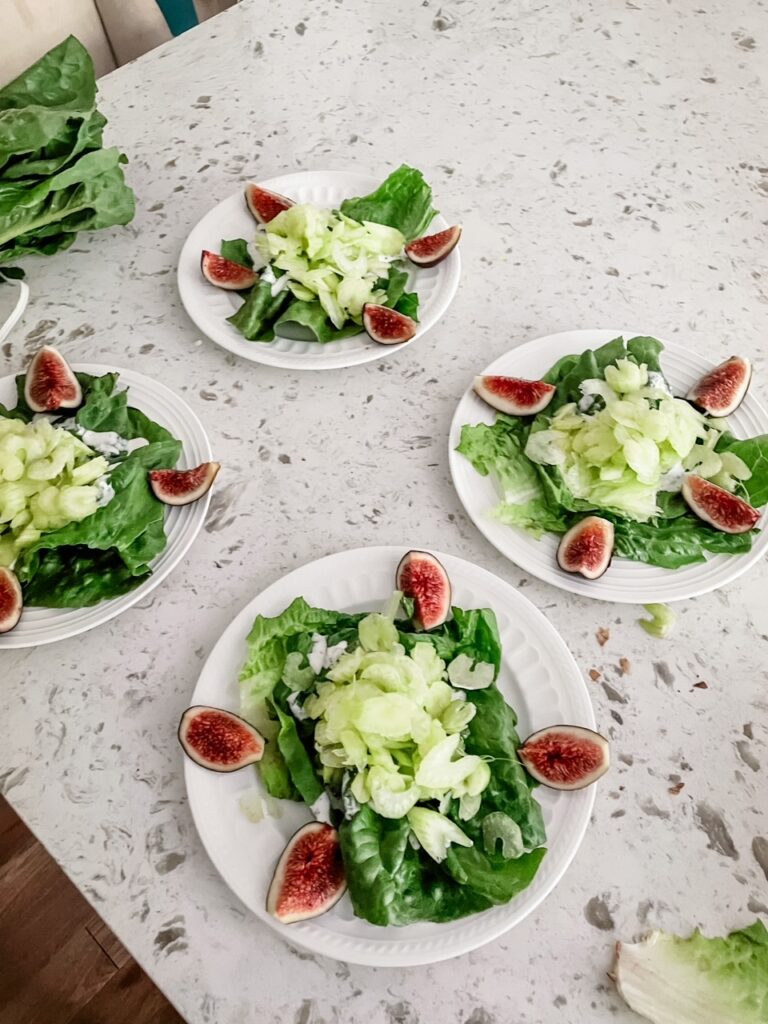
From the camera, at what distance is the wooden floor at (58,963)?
7.68 ft

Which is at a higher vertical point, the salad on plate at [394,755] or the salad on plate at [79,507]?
the salad on plate at [79,507]

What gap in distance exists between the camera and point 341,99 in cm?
236

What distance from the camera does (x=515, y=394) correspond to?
5.54 feet

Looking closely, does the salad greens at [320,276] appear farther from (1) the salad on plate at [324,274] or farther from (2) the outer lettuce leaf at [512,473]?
(2) the outer lettuce leaf at [512,473]

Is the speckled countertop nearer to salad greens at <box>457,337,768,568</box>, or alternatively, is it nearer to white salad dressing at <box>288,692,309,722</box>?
salad greens at <box>457,337,768,568</box>

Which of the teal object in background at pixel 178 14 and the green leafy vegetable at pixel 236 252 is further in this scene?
the teal object in background at pixel 178 14

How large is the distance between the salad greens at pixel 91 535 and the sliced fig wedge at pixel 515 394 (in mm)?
648

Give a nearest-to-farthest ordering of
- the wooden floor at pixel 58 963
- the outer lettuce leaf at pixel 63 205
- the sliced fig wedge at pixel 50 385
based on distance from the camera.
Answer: the sliced fig wedge at pixel 50 385 → the outer lettuce leaf at pixel 63 205 → the wooden floor at pixel 58 963

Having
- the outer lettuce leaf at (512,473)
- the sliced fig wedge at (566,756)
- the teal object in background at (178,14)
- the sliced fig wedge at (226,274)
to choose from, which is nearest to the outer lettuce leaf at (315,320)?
the sliced fig wedge at (226,274)

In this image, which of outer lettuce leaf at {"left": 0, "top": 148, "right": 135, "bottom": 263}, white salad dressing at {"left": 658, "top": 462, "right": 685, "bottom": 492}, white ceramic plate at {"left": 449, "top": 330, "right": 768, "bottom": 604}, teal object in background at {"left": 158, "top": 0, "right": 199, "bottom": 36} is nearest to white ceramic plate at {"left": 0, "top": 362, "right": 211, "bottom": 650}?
outer lettuce leaf at {"left": 0, "top": 148, "right": 135, "bottom": 263}

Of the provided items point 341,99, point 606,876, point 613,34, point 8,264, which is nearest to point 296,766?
point 606,876

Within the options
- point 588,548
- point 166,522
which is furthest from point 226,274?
point 588,548

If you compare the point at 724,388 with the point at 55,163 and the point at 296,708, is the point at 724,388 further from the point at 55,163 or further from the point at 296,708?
the point at 55,163

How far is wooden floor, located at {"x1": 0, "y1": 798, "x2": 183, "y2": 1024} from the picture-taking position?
7.68 ft
